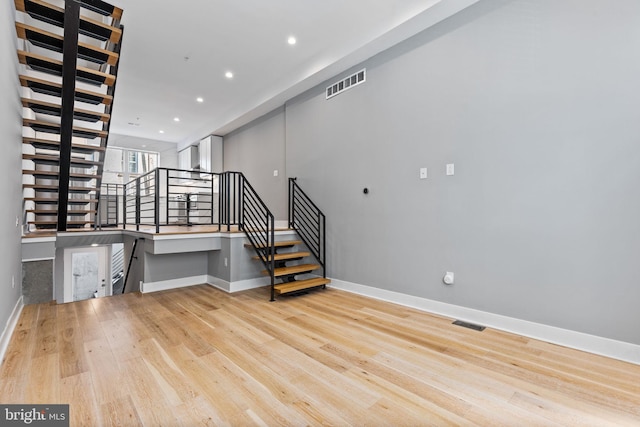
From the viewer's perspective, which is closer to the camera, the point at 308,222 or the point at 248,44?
the point at 248,44

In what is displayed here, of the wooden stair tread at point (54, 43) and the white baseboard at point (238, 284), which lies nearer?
the wooden stair tread at point (54, 43)

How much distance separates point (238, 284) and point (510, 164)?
3666 millimetres

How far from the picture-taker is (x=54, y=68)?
138 inches

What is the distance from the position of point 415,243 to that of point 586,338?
1.68 metres

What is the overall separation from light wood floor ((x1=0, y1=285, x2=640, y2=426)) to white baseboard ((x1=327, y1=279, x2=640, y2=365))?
100mm

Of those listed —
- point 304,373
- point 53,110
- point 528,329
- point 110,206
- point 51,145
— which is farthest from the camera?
point 110,206

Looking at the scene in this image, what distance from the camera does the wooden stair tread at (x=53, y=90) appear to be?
3518 millimetres

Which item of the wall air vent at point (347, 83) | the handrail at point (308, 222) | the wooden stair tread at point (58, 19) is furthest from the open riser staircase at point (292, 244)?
the wooden stair tread at point (58, 19)

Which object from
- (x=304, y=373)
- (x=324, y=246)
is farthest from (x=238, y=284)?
(x=304, y=373)

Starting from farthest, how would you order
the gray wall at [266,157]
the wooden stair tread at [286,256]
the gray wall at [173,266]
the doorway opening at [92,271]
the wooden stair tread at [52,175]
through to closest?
the doorway opening at [92,271] → the gray wall at [266,157] → the gray wall at [173,266] → the wooden stair tread at [286,256] → the wooden stair tread at [52,175]

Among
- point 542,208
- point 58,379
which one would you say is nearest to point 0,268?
point 58,379

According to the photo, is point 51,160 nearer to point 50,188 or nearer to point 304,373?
point 50,188

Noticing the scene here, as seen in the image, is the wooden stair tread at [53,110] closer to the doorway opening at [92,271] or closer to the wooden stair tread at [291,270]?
the wooden stair tread at [291,270]

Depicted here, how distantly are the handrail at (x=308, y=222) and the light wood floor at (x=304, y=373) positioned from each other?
1.61 metres
